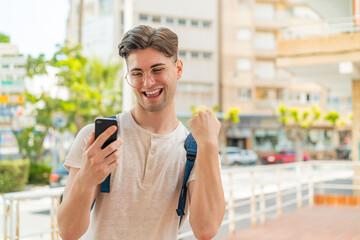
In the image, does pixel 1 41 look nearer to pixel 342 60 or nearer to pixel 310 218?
pixel 310 218

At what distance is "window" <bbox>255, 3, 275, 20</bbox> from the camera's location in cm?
3291

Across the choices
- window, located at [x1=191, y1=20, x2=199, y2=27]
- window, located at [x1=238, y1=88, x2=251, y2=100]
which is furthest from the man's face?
window, located at [x1=191, y1=20, x2=199, y2=27]

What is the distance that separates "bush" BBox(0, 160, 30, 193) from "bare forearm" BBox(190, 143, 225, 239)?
11.3 meters

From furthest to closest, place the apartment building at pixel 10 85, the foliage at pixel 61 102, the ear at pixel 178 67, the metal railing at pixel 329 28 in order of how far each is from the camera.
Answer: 1. the foliage at pixel 61 102
2. the apartment building at pixel 10 85
3. the metal railing at pixel 329 28
4. the ear at pixel 178 67

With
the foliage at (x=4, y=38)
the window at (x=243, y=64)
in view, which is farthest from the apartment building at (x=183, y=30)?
the foliage at (x=4, y=38)

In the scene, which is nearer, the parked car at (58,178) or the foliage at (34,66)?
the parked car at (58,178)

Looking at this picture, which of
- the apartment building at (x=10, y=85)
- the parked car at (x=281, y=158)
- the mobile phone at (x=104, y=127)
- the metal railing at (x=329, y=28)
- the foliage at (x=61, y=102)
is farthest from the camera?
the parked car at (x=281, y=158)

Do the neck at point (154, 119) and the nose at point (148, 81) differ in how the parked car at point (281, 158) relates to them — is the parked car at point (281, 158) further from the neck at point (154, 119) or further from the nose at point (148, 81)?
the nose at point (148, 81)

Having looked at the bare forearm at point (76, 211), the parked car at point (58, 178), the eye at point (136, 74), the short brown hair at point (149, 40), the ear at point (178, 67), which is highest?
the short brown hair at point (149, 40)

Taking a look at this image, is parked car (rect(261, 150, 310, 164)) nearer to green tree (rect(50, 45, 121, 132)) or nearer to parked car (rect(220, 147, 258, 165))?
parked car (rect(220, 147, 258, 165))

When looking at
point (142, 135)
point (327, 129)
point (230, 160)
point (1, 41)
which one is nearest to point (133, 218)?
point (142, 135)

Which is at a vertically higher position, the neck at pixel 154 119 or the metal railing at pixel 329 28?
the metal railing at pixel 329 28

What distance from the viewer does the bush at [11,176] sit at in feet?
37.8

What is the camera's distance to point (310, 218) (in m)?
7.05
